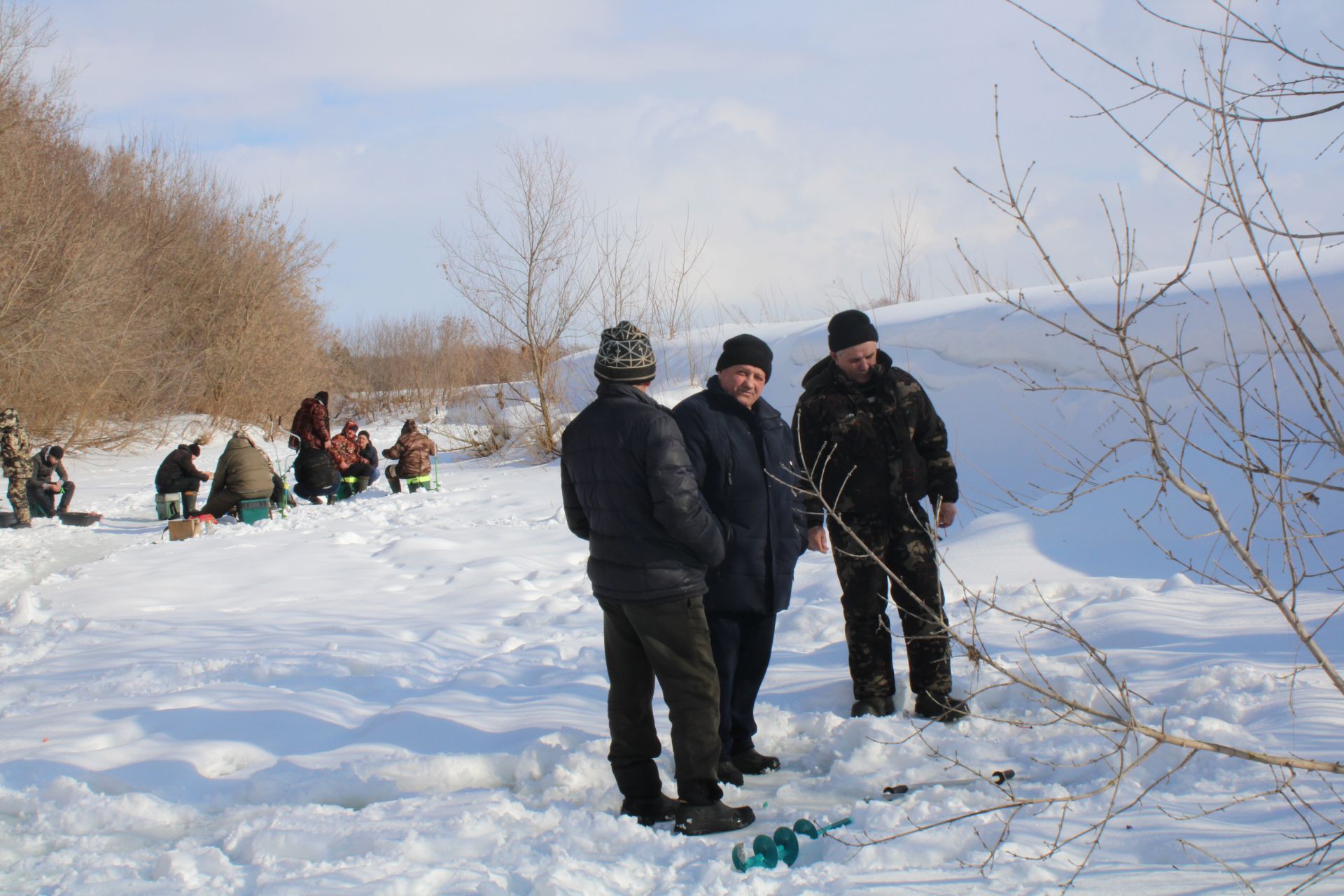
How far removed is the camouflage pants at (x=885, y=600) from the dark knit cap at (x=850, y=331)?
0.70m

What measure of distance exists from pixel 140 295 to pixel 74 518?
51.9 ft

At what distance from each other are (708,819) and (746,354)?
1.64 meters

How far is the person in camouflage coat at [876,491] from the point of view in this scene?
422 cm

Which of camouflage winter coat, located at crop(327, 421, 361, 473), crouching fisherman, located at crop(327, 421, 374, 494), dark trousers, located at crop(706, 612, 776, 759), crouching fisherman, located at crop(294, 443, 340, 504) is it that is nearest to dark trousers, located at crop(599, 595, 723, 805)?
dark trousers, located at crop(706, 612, 776, 759)

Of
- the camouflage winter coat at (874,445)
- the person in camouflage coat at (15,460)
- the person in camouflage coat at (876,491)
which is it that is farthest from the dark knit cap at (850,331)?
the person in camouflage coat at (15,460)

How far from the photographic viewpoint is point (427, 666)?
576 centimetres

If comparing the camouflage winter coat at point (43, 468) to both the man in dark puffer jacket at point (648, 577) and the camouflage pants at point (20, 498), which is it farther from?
the man in dark puffer jacket at point (648, 577)

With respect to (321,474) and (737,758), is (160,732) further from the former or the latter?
(321,474)

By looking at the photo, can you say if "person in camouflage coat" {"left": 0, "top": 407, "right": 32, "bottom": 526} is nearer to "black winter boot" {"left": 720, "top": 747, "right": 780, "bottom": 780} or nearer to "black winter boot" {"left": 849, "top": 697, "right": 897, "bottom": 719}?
"black winter boot" {"left": 720, "top": 747, "right": 780, "bottom": 780}

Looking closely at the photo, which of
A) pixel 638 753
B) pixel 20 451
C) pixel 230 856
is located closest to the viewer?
pixel 230 856

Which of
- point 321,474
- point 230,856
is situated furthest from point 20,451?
point 230,856

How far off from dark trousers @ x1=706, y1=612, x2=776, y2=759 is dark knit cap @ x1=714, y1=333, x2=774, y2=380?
917 mm

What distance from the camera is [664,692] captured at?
3449 millimetres

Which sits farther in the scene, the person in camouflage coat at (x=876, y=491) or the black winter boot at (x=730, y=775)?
the person in camouflage coat at (x=876, y=491)
